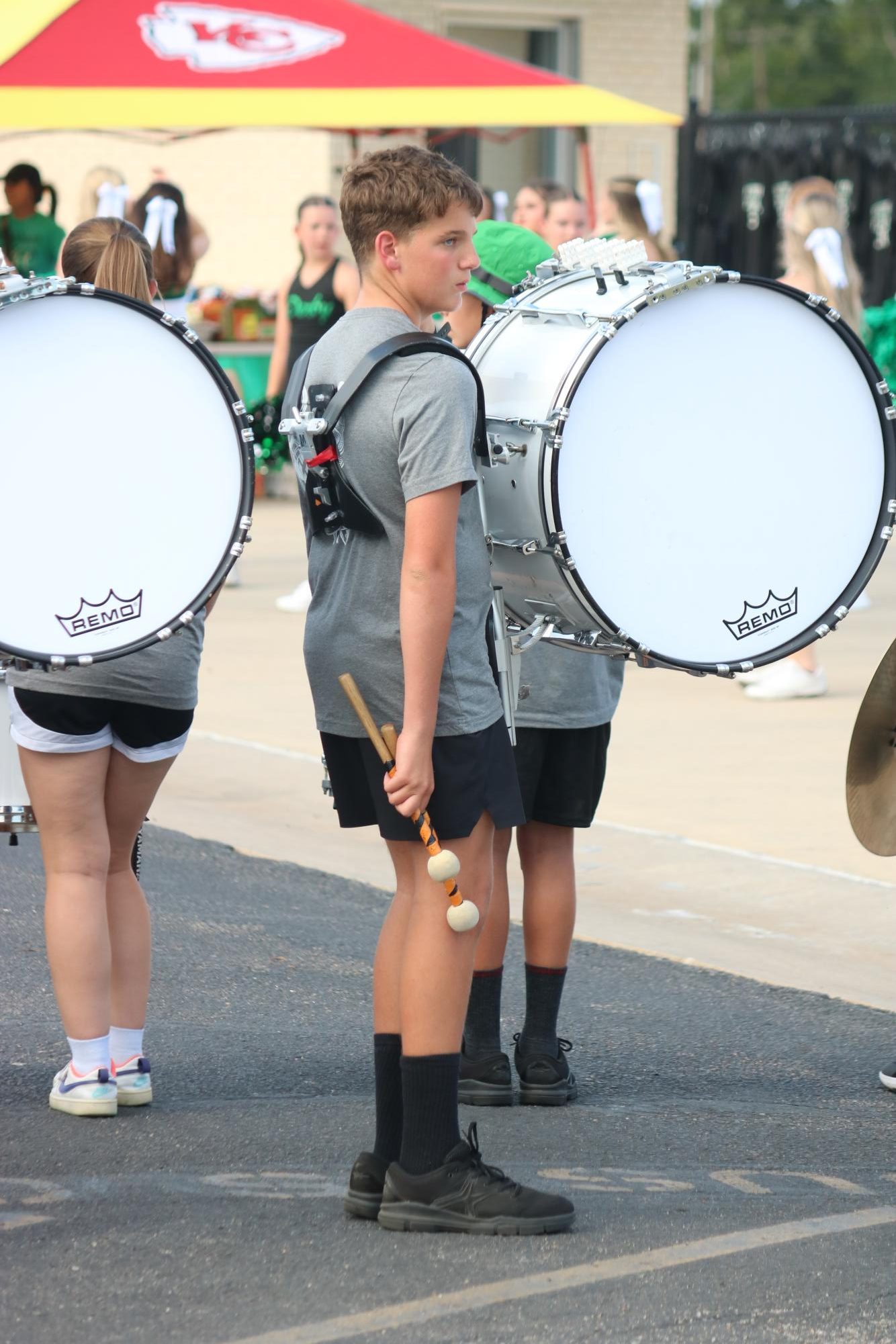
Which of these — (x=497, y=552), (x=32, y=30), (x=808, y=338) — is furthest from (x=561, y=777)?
(x=32, y=30)

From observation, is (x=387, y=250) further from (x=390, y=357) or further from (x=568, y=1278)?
(x=568, y=1278)

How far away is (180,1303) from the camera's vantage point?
3182 millimetres

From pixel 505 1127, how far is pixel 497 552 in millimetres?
1196

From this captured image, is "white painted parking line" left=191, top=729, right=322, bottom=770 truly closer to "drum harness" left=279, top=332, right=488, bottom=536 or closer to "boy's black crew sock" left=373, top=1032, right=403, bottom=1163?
"boy's black crew sock" left=373, top=1032, right=403, bottom=1163

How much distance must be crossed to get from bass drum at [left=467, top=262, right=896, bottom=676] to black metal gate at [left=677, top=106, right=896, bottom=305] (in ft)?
43.1

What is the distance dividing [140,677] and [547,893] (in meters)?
1.04

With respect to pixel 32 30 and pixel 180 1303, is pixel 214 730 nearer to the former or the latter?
pixel 32 30

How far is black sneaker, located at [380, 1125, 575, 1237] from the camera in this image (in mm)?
3455

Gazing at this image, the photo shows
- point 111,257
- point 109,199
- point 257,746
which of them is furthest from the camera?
point 109,199

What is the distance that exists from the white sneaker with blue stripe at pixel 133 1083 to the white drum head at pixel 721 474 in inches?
55.2

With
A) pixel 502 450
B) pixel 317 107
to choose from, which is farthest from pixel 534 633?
pixel 317 107

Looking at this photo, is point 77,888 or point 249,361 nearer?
point 77,888

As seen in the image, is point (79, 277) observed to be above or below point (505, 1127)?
above

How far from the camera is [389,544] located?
343cm
